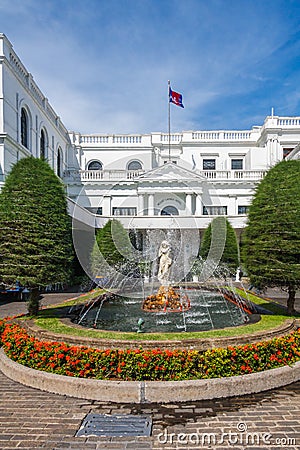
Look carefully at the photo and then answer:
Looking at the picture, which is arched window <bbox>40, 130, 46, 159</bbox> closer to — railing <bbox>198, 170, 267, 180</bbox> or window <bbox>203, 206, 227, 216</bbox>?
railing <bbox>198, 170, 267, 180</bbox>

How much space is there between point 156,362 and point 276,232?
5.34 m

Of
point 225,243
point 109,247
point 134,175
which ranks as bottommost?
point 109,247

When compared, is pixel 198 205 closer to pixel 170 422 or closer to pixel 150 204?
pixel 150 204

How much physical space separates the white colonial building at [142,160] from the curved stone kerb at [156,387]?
56.1ft

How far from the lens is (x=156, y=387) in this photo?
598cm

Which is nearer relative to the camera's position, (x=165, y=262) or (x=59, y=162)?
(x=165, y=262)

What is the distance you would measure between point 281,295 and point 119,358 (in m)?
14.7

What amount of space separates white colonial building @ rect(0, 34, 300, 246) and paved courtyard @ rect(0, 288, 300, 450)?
57.9 ft

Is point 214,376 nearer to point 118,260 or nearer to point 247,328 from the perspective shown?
point 247,328

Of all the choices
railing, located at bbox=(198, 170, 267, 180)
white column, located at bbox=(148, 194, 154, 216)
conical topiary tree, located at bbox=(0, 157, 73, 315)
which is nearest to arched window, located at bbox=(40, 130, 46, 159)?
white column, located at bbox=(148, 194, 154, 216)

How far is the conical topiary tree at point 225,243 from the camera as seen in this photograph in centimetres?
2428

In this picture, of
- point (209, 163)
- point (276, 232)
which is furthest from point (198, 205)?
point (276, 232)

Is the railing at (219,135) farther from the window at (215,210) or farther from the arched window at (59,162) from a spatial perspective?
the arched window at (59,162)

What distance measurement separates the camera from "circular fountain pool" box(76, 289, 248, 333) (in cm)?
993
